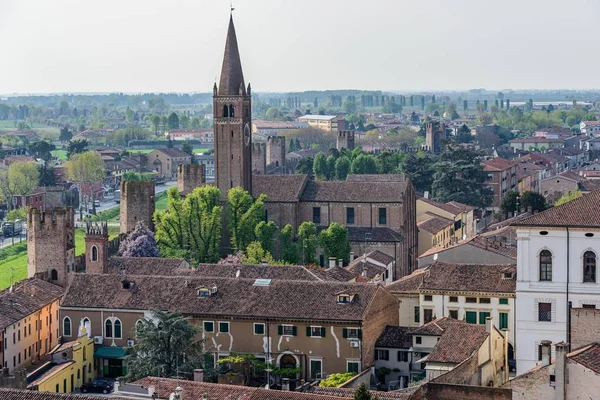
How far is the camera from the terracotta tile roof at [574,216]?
34.6 meters

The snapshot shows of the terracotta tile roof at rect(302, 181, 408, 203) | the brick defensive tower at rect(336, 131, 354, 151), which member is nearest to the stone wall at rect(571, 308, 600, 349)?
the terracotta tile roof at rect(302, 181, 408, 203)

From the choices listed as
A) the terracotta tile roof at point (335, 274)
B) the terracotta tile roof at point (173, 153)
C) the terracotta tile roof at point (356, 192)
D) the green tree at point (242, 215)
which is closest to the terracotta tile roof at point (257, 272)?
the terracotta tile roof at point (335, 274)

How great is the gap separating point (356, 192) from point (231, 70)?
838cm

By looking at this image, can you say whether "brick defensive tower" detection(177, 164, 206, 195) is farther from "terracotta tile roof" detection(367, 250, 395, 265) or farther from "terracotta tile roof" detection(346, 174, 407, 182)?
"terracotta tile roof" detection(367, 250, 395, 265)

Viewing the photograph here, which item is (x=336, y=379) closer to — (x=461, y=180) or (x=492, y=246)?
(x=492, y=246)

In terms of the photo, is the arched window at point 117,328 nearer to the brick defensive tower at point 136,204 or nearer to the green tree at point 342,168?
the brick defensive tower at point 136,204

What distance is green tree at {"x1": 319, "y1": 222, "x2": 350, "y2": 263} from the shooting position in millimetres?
59125

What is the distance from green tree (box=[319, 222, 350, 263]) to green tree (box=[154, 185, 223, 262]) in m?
4.86

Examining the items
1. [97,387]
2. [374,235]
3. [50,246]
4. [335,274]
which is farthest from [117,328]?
[374,235]

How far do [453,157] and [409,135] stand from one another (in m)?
82.1

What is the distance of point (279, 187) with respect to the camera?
6388cm

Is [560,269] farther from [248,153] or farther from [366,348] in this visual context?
[248,153]

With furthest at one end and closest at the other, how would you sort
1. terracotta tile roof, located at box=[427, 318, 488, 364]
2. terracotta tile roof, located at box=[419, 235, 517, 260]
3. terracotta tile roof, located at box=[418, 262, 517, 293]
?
terracotta tile roof, located at box=[419, 235, 517, 260] < terracotta tile roof, located at box=[418, 262, 517, 293] < terracotta tile roof, located at box=[427, 318, 488, 364]

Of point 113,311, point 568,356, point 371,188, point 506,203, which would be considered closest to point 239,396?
point 568,356
